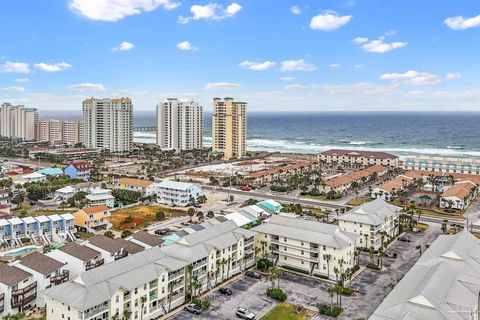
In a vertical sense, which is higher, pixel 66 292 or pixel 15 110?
pixel 15 110

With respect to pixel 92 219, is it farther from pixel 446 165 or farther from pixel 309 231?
pixel 446 165

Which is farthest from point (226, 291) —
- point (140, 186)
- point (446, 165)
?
point (446, 165)

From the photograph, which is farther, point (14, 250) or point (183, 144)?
point (183, 144)

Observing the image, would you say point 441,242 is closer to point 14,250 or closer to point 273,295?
point 273,295

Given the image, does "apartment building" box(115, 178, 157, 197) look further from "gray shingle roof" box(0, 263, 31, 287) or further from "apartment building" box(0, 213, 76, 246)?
"gray shingle roof" box(0, 263, 31, 287)

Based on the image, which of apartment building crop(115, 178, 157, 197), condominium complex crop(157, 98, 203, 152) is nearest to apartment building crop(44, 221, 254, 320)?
apartment building crop(115, 178, 157, 197)

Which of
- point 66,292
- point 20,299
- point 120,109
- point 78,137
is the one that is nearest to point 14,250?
point 20,299

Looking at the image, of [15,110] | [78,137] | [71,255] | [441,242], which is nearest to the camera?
[71,255]
